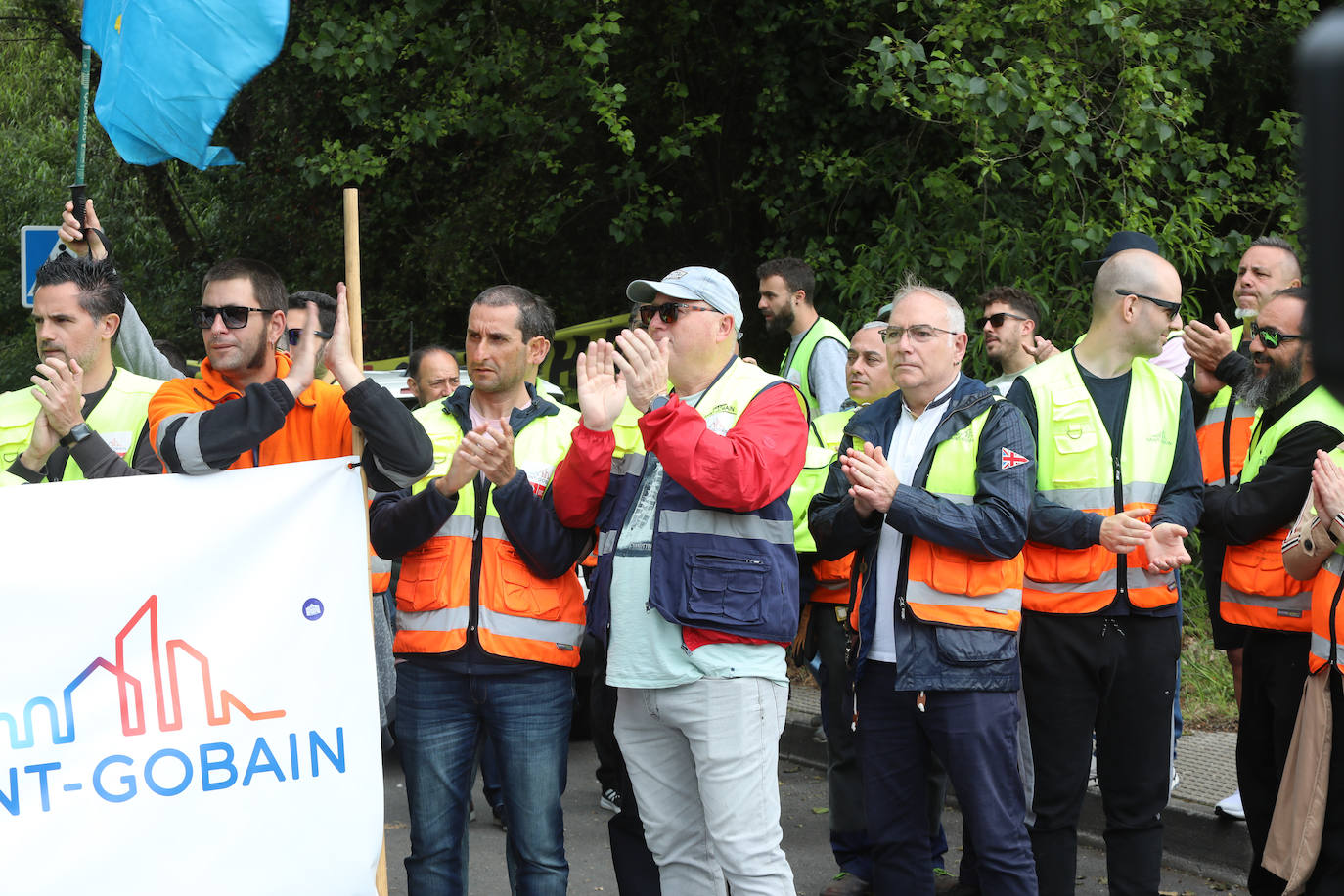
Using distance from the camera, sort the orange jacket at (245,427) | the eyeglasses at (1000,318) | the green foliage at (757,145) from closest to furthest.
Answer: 1. the orange jacket at (245,427)
2. the eyeglasses at (1000,318)
3. the green foliage at (757,145)

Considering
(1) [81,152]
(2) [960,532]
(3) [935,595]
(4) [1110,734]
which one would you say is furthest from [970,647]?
(1) [81,152]

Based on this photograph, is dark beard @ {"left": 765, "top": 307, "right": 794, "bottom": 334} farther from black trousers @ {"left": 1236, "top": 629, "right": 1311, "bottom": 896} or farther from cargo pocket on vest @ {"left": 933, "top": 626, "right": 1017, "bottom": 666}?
cargo pocket on vest @ {"left": 933, "top": 626, "right": 1017, "bottom": 666}

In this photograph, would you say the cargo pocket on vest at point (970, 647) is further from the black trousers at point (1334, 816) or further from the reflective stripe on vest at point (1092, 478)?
the black trousers at point (1334, 816)

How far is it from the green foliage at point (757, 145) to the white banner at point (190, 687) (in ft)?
19.0

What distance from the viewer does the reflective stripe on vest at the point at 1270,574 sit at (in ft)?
16.2

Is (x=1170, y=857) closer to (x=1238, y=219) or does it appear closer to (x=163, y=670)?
(x=163, y=670)

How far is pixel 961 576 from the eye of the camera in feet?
15.1

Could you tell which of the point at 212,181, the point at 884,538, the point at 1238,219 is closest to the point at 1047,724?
the point at 884,538

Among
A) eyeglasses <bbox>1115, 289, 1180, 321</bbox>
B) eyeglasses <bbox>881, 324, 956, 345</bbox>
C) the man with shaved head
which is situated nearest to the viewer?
eyeglasses <bbox>881, 324, 956, 345</bbox>

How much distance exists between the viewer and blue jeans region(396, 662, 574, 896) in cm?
438

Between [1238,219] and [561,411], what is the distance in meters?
7.04

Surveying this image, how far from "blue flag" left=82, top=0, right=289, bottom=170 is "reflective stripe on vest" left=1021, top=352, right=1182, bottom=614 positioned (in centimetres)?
288

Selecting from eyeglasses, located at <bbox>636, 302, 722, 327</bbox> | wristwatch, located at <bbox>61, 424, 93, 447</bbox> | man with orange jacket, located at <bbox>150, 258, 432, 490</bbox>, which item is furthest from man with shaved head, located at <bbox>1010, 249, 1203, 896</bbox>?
wristwatch, located at <bbox>61, 424, 93, 447</bbox>

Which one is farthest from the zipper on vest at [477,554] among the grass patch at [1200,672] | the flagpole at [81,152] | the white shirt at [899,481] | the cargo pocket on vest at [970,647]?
the grass patch at [1200,672]
